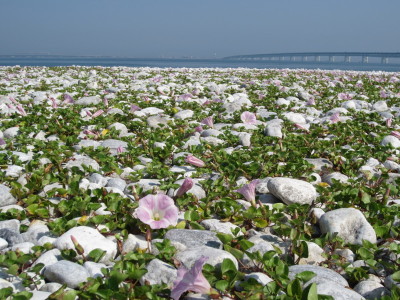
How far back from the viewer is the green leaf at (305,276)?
7.51 ft

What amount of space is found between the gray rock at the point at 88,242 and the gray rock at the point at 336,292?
4.46ft

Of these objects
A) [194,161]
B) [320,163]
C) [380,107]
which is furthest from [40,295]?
[380,107]

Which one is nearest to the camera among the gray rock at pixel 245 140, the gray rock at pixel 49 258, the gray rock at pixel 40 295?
the gray rock at pixel 40 295

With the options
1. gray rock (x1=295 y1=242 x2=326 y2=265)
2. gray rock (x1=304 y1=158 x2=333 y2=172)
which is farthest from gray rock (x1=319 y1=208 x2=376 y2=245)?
gray rock (x1=304 y1=158 x2=333 y2=172)

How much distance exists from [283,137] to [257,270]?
3.89 meters

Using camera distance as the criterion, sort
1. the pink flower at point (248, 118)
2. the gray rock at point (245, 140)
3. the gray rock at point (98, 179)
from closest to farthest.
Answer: the gray rock at point (98, 179) → the gray rock at point (245, 140) → the pink flower at point (248, 118)

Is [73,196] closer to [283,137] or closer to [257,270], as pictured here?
[257,270]

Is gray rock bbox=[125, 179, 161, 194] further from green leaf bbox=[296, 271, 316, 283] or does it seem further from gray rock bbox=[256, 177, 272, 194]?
green leaf bbox=[296, 271, 316, 283]

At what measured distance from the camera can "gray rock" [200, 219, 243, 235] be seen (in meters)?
3.12

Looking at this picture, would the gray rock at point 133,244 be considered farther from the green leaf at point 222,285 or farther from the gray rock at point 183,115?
the gray rock at point 183,115

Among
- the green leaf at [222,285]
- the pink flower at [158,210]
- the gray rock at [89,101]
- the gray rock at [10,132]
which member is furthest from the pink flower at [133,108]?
the green leaf at [222,285]

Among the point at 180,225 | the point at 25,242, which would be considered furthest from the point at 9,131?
the point at 180,225

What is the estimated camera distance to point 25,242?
2826mm

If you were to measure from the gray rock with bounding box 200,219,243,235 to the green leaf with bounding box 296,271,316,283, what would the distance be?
85 cm
